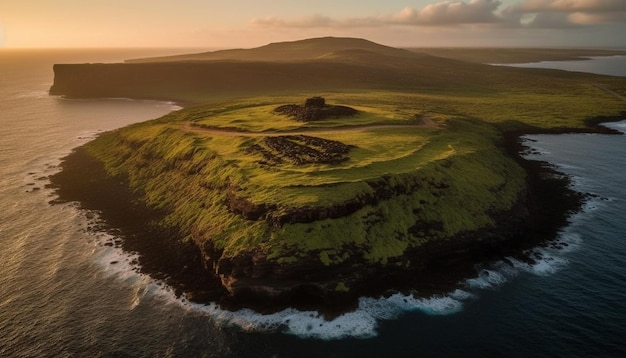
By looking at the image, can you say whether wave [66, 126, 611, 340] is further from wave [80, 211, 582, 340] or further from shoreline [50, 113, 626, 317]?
shoreline [50, 113, 626, 317]

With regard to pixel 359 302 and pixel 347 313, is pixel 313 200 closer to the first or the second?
pixel 359 302

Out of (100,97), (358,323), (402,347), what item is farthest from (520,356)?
(100,97)

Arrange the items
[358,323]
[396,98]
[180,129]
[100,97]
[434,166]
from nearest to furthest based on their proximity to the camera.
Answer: [358,323] < [434,166] < [180,129] < [396,98] < [100,97]

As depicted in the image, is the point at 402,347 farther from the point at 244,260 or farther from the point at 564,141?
the point at 564,141

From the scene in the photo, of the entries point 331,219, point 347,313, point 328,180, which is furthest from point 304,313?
point 328,180

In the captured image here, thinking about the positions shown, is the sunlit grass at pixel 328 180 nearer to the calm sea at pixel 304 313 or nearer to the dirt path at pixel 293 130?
the dirt path at pixel 293 130
